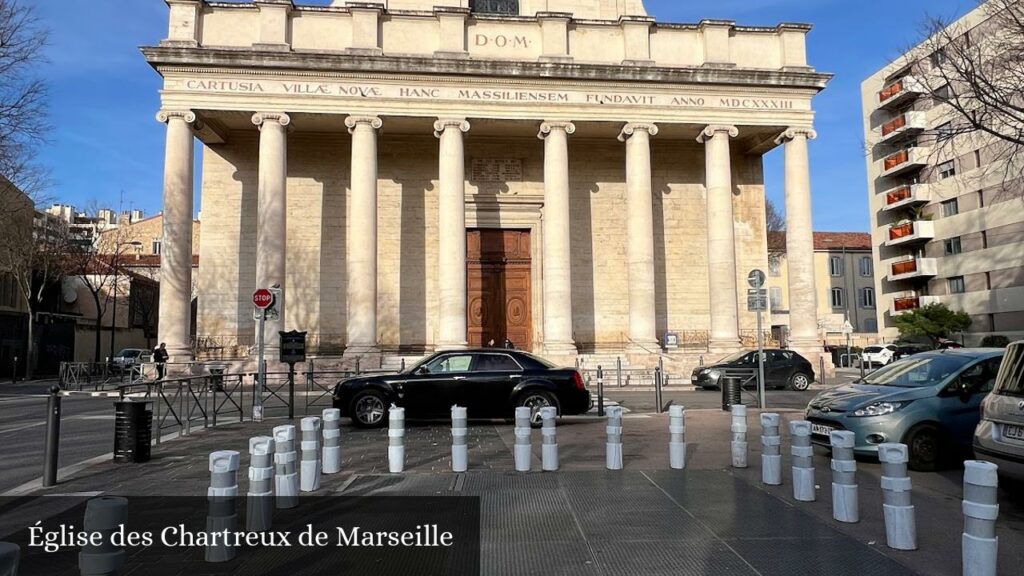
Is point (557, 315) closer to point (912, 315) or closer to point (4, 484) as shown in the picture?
point (4, 484)

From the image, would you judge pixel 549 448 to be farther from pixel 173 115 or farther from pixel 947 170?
pixel 947 170

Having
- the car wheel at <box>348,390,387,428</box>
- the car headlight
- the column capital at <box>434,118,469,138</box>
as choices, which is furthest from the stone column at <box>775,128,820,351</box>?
the car wheel at <box>348,390,387,428</box>

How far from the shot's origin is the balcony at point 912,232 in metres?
45.3

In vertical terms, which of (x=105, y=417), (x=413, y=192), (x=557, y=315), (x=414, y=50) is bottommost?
(x=105, y=417)

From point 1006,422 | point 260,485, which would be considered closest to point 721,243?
point 1006,422

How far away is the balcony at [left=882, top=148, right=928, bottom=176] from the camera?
4506 cm

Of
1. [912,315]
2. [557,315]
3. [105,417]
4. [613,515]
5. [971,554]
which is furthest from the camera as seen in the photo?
[912,315]

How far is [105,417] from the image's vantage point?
15117 mm

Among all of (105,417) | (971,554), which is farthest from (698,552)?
(105,417)

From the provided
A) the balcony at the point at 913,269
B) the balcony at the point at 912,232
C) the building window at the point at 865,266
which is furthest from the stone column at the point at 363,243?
the building window at the point at 865,266

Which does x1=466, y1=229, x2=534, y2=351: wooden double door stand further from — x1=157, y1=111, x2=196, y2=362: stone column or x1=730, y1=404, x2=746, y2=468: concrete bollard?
x1=730, y1=404, x2=746, y2=468: concrete bollard

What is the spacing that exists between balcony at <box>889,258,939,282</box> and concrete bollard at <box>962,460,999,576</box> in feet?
157

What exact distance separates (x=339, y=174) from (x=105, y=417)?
15.4 m

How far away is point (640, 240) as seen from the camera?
25859mm
